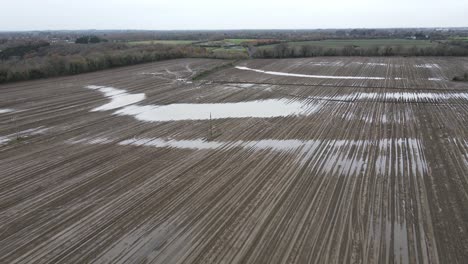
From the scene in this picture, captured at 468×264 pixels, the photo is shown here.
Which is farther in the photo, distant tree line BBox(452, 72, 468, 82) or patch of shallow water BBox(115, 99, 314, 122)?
distant tree line BBox(452, 72, 468, 82)

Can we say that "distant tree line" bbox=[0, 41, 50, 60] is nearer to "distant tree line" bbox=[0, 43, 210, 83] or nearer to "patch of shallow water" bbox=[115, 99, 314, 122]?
"distant tree line" bbox=[0, 43, 210, 83]

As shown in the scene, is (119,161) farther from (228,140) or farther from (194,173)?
(228,140)

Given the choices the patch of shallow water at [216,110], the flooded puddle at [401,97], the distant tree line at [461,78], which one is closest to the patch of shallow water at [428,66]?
the distant tree line at [461,78]

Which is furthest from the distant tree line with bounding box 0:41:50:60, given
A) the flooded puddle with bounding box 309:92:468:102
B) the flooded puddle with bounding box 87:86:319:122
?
the flooded puddle with bounding box 309:92:468:102

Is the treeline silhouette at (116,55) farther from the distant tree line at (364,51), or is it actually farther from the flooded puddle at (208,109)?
the flooded puddle at (208,109)

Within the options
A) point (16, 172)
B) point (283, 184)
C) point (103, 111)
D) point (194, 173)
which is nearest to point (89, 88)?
point (103, 111)

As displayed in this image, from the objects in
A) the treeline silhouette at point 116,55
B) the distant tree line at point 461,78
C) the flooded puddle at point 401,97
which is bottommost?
the flooded puddle at point 401,97

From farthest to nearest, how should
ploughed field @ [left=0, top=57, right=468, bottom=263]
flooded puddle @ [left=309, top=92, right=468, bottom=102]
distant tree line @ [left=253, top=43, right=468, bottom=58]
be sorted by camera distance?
distant tree line @ [left=253, top=43, right=468, bottom=58] → flooded puddle @ [left=309, top=92, right=468, bottom=102] → ploughed field @ [left=0, top=57, right=468, bottom=263]

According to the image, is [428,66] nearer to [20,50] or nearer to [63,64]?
[63,64]
